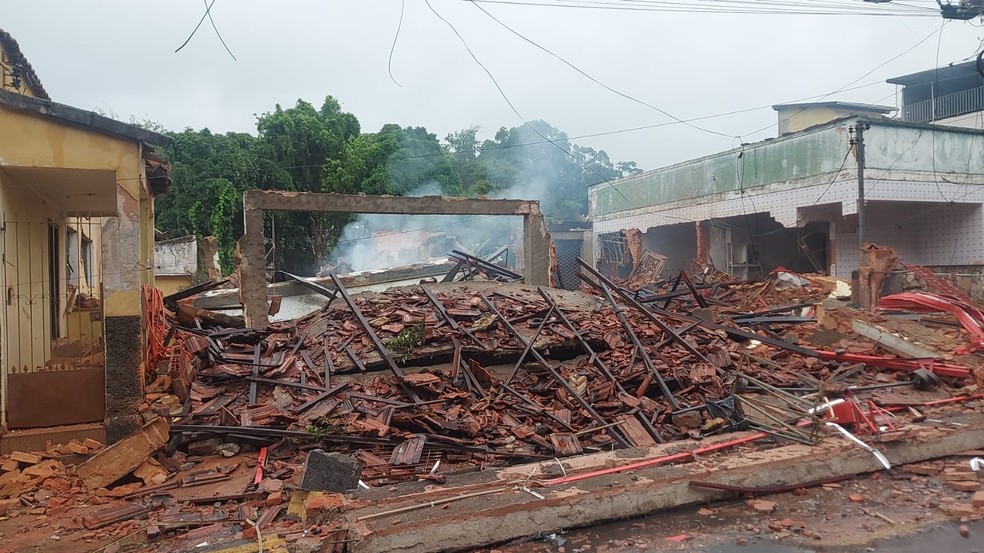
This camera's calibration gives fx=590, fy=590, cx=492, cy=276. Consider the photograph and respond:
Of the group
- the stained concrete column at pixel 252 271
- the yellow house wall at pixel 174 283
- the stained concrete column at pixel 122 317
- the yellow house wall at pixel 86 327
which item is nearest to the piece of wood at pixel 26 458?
the stained concrete column at pixel 122 317

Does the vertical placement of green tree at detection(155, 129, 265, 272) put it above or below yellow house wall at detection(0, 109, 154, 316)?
above

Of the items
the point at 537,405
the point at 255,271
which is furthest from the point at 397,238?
the point at 537,405

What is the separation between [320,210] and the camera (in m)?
12.2

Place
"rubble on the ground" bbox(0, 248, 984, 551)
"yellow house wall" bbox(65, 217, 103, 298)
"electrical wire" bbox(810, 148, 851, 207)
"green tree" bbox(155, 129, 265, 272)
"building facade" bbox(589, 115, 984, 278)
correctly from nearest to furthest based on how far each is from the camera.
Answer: "rubble on the ground" bbox(0, 248, 984, 551) → "yellow house wall" bbox(65, 217, 103, 298) → "electrical wire" bbox(810, 148, 851, 207) → "building facade" bbox(589, 115, 984, 278) → "green tree" bbox(155, 129, 265, 272)

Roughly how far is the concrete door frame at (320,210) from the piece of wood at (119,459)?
5.38m

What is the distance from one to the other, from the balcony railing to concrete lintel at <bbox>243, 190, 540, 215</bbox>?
21.2 m

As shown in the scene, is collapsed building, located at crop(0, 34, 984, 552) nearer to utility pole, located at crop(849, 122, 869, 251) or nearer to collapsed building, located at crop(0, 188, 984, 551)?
collapsed building, located at crop(0, 188, 984, 551)

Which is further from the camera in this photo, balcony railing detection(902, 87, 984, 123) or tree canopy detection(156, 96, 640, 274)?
balcony railing detection(902, 87, 984, 123)

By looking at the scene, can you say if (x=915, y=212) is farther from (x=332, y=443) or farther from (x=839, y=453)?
(x=332, y=443)

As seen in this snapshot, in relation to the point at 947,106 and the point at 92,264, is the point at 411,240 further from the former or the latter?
the point at 947,106

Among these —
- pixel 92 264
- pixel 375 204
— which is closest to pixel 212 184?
pixel 92 264

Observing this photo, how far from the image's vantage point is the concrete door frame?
11.7 m

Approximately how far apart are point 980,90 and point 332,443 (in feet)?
100

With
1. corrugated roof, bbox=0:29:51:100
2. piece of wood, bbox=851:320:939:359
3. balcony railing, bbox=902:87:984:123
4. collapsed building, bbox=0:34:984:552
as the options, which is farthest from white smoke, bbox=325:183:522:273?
piece of wood, bbox=851:320:939:359
